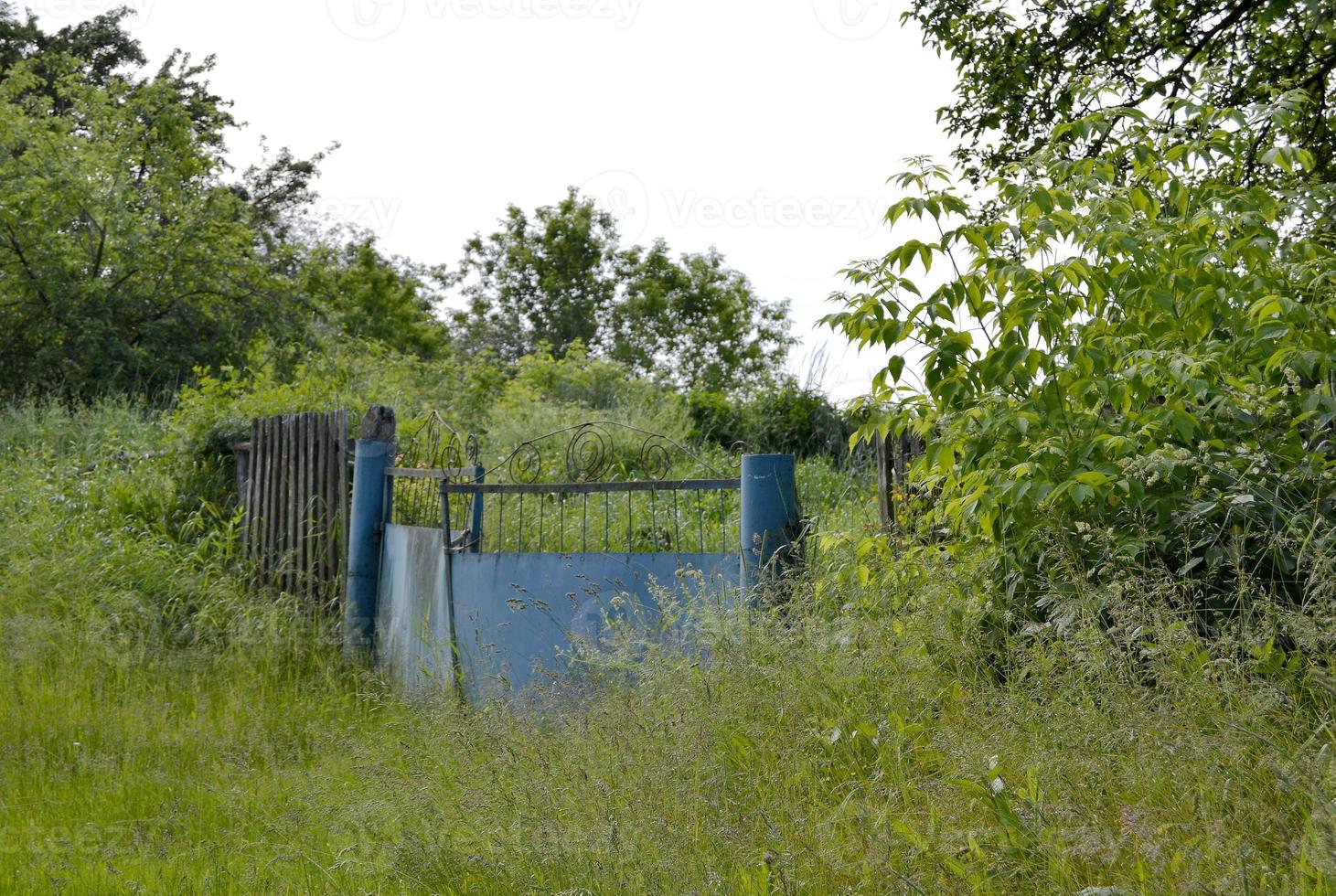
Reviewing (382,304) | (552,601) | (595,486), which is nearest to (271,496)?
(552,601)

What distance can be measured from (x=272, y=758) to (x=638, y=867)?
2.91 meters

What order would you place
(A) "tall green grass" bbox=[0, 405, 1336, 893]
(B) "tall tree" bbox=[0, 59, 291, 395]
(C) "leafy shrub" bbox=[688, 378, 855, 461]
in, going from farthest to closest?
(B) "tall tree" bbox=[0, 59, 291, 395] < (C) "leafy shrub" bbox=[688, 378, 855, 461] < (A) "tall green grass" bbox=[0, 405, 1336, 893]

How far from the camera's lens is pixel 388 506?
276 inches

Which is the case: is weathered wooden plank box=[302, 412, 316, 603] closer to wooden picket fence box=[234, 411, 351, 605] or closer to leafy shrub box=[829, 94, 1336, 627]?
wooden picket fence box=[234, 411, 351, 605]

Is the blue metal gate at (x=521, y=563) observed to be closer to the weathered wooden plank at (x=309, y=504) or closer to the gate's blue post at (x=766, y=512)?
the gate's blue post at (x=766, y=512)

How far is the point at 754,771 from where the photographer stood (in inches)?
138

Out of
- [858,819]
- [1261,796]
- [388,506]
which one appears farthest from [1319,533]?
[388,506]

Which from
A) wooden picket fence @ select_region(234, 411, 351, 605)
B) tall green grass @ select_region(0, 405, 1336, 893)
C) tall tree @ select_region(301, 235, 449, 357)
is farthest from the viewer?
tall tree @ select_region(301, 235, 449, 357)

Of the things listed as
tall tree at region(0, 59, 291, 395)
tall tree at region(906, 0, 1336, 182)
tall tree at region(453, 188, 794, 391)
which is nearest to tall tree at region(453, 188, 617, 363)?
tall tree at region(453, 188, 794, 391)

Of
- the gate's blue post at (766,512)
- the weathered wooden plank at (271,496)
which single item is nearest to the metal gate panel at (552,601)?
the gate's blue post at (766,512)

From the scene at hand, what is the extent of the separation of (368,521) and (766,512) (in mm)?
3113

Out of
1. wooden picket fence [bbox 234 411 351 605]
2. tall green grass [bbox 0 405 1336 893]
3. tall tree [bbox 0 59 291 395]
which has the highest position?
tall tree [bbox 0 59 291 395]

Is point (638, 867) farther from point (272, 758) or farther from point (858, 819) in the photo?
point (272, 758)

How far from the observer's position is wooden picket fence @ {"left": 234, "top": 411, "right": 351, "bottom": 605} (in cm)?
735
